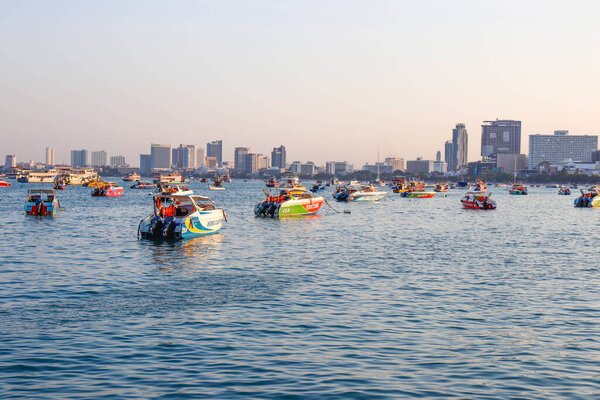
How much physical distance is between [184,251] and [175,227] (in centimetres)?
618

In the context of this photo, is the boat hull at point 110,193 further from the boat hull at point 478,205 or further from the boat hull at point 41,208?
the boat hull at point 478,205

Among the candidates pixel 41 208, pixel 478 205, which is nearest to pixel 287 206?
pixel 41 208

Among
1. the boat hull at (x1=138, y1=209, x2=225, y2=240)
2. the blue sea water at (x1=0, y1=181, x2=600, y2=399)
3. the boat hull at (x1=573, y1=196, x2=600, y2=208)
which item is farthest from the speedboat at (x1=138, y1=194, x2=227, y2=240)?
the boat hull at (x1=573, y1=196, x2=600, y2=208)

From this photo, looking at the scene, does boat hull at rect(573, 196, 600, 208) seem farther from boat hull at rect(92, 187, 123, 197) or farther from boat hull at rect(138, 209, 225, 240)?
boat hull at rect(92, 187, 123, 197)

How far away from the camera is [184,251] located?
147 ft

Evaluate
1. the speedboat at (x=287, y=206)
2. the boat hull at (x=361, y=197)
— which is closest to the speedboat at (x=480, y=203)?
the boat hull at (x=361, y=197)

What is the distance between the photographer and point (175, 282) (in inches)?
1244

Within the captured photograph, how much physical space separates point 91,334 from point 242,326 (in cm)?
493

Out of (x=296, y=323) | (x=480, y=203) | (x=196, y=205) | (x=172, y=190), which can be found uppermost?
(x=172, y=190)

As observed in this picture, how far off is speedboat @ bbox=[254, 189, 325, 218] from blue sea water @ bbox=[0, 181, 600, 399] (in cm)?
3246

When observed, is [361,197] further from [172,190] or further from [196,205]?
[196,205]

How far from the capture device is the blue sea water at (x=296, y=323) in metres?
16.1

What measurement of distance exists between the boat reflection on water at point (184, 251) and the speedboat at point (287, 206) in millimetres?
23081

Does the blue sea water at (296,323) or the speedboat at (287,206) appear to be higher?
the speedboat at (287,206)
